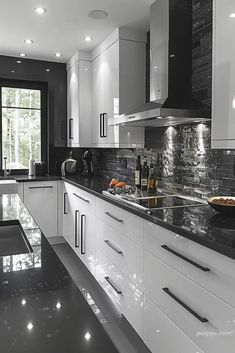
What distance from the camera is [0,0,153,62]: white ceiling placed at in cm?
254

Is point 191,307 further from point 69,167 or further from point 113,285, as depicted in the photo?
point 69,167

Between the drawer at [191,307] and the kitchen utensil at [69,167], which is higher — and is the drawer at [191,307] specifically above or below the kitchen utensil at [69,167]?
below

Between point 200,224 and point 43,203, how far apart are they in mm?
2732

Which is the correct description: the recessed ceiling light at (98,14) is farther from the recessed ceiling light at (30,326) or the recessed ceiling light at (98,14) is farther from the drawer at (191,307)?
the recessed ceiling light at (30,326)

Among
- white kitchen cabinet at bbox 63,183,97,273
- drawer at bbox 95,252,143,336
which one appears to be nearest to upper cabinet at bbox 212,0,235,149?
drawer at bbox 95,252,143,336

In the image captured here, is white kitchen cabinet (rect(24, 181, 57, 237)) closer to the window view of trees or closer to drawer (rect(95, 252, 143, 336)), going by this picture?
→ the window view of trees

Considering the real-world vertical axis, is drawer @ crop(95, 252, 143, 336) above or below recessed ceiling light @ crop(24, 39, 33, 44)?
below

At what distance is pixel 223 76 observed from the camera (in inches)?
67.4

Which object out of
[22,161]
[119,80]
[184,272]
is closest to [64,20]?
[119,80]

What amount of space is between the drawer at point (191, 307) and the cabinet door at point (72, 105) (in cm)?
258

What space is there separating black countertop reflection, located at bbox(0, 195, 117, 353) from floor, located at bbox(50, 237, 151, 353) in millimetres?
639

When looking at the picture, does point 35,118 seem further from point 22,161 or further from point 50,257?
point 50,257

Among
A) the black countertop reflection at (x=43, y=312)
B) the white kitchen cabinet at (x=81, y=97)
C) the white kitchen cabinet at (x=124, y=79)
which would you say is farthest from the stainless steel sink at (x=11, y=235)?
the white kitchen cabinet at (x=81, y=97)

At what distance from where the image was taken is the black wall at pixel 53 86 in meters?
4.15
